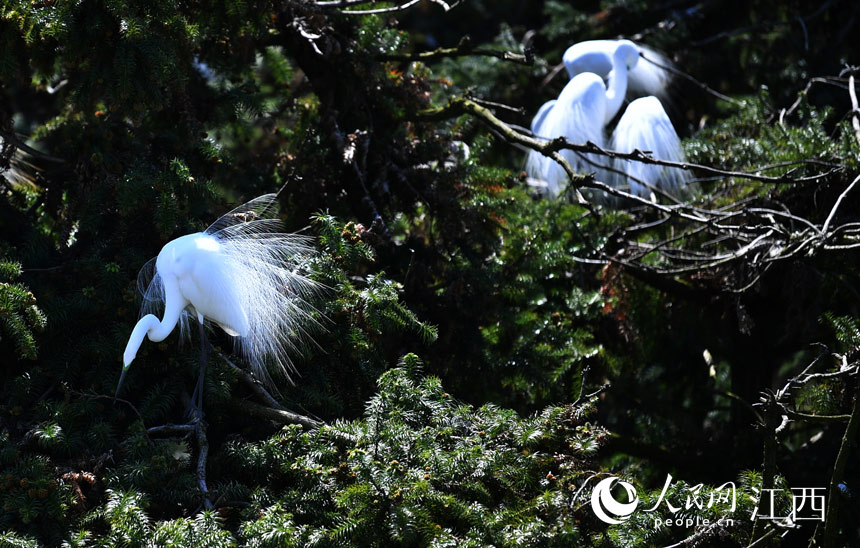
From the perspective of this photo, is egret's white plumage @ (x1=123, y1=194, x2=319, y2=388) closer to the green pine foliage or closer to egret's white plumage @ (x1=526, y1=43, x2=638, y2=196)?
the green pine foliage

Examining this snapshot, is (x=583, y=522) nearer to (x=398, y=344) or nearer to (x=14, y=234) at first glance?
(x=398, y=344)

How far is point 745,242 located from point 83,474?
2481 mm

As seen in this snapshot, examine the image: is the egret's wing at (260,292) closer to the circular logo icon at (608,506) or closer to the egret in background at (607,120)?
the circular logo icon at (608,506)

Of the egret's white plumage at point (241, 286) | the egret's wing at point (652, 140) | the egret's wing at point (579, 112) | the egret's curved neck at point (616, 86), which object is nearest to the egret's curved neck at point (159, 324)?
the egret's white plumage at point (241, 286)

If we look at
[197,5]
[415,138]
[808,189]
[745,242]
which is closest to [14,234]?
[197,5]

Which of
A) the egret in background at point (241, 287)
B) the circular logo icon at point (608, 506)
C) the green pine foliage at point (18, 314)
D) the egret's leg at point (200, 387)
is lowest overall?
the circular logo icon at point (608, 506)

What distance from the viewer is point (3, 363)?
2.54 metres

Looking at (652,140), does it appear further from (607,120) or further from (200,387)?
(200,387)

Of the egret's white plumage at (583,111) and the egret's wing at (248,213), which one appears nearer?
the egret's wing at (248,213)

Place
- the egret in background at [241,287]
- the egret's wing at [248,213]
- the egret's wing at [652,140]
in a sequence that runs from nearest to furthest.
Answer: the egret in background at [241,287] → the egret's wing at [248,213] → the egret's wing at [652,140]

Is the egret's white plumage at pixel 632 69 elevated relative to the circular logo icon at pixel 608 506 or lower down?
elevated

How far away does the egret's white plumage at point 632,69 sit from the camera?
150 inches

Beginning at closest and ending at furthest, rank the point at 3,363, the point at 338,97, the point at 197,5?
the point at 3,363 < the point at 197,5 < the point at 338,97

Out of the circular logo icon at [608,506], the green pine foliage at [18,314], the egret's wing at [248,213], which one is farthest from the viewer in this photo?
the egret's wing at [248,213]
